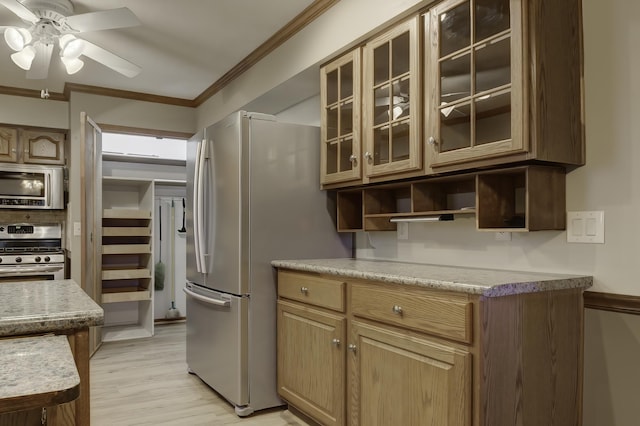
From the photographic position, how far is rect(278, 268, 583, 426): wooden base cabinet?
1.59 meters

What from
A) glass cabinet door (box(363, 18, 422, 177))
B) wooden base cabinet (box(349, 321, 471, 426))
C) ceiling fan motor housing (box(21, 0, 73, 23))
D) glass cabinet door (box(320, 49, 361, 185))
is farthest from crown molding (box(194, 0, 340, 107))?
wooden base cabinet (box(349, 321, 471, 426))

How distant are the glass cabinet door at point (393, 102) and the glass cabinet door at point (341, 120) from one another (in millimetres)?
90

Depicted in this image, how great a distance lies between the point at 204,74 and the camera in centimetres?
414

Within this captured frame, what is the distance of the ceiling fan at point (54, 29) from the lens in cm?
260

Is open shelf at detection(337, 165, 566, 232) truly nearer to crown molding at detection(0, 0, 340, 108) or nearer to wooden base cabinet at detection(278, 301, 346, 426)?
wooden base cabinet at detection(278, 301, 346, 426)

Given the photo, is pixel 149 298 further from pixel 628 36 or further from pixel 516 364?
pixel 628 36

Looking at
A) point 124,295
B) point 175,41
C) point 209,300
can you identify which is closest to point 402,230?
point 209,300

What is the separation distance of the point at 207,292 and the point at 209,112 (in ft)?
6.96

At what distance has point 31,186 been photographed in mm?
4648

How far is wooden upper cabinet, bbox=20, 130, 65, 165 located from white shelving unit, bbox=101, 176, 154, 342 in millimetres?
539

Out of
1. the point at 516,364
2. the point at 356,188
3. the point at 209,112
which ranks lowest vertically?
the point at 516,364

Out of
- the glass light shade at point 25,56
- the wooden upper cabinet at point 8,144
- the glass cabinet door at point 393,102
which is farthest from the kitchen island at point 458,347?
the wooden upper cabinet at point 8,144

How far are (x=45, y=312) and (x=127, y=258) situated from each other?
4.07 m

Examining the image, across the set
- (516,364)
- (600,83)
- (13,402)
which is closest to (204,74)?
(600,83)
